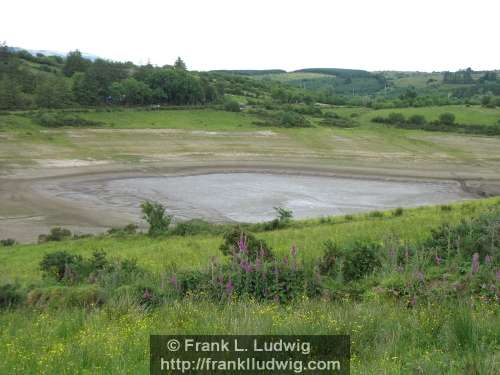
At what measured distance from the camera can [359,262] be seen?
10281 millimetres

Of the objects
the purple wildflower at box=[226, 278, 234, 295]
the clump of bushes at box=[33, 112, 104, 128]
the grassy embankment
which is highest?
the purple wildflower at box=[226, 278, 234, 295]

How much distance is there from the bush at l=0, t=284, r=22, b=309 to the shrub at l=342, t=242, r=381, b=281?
5.74 meters

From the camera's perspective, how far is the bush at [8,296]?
8797mm

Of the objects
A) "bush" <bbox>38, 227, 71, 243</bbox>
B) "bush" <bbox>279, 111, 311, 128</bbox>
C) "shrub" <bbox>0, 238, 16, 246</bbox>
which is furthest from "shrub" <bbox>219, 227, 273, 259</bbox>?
"bush" <bbox>279, 111, 311, 128</bbox>

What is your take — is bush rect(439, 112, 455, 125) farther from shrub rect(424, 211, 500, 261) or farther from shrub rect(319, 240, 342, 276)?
shrub rect(319, 240, 342, 276)

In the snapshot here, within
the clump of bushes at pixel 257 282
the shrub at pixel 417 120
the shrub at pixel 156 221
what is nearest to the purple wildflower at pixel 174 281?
the clump of bushes at pixel 257 282

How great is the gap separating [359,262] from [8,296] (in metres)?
6.35

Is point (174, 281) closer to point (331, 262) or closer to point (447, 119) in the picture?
point (331, 262)

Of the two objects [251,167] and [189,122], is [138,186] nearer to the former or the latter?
[251,167]

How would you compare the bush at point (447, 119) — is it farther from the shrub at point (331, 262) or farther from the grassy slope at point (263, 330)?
the grassy slope at point (263, 330)

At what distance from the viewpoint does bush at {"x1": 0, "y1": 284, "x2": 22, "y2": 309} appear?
880 centimetres

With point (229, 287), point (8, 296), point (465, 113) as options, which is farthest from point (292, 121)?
point (229, 287)

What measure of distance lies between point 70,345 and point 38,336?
35.8 inches

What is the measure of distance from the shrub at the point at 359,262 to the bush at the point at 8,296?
574cm
